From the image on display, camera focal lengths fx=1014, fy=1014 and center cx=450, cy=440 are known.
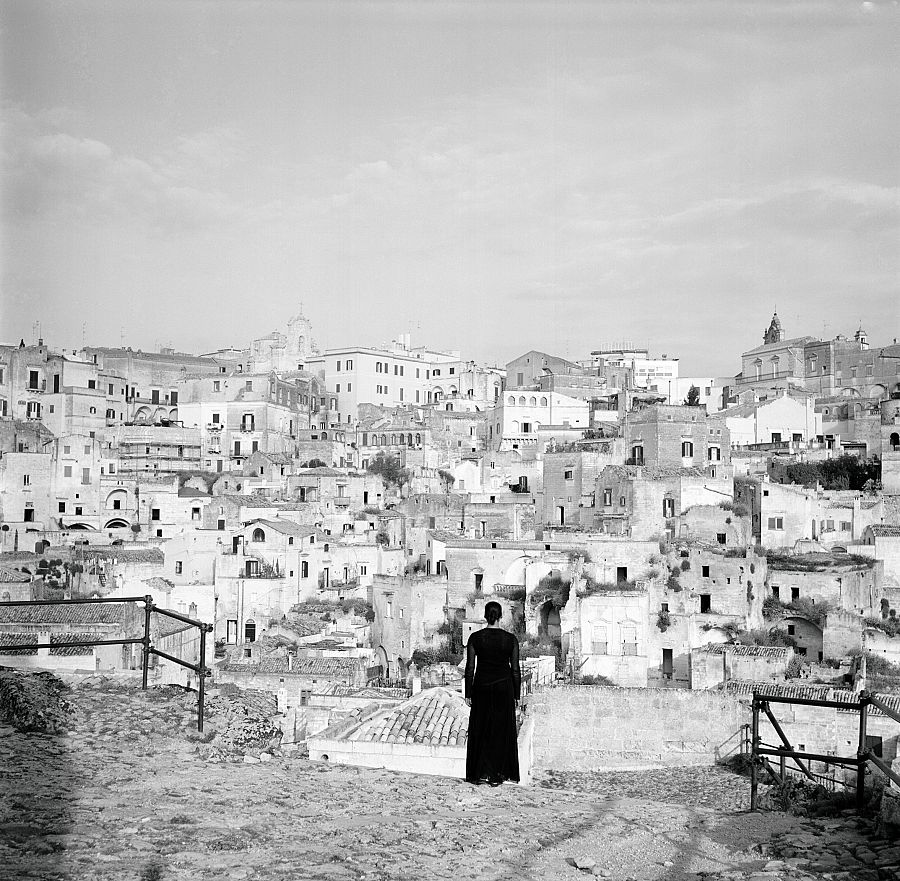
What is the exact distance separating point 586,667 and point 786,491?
12.5m

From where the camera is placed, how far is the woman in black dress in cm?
679

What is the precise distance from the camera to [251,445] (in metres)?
50.3

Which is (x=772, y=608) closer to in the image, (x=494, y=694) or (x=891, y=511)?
(x=891, y=511)

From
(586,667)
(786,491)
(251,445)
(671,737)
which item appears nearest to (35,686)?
(671,737)

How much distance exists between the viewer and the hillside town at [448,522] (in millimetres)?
25031

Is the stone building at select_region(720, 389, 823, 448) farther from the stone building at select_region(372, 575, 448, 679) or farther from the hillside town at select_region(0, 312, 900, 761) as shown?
the stone building at select_region(372, 575, 448, 679)

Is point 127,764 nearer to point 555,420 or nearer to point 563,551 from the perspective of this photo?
point 563,551

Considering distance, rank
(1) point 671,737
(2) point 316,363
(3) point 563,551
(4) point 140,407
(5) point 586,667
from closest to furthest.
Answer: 1. (1) point 671,737
2. (5) point 586,667
3. (3) point 563,551
4. (4) point 140,407
5. (2) point 316,363

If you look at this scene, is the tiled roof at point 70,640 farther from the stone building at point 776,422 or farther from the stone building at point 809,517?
the stone building at point 776,422

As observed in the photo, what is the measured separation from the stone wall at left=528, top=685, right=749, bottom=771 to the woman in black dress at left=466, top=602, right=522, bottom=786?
13.7 meters

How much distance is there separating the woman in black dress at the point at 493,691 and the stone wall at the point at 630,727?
45.0ft

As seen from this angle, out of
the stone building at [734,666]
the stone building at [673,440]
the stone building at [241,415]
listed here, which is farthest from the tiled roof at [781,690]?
the stone building at [241,415]

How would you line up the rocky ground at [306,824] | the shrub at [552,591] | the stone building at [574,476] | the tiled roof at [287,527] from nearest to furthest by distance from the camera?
the rocky ground at [306,824] → the shrub at [552,591] → the tiled roof at [287,527] → the stone building at [574,476]

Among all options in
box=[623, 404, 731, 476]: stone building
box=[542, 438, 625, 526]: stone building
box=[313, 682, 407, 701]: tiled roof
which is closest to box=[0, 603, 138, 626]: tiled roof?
box=[313, 682, 407, 701]: tiled roof
